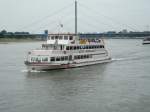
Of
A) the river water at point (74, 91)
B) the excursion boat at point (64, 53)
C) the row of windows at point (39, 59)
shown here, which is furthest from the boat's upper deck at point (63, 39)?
the river water at point (74, 91)

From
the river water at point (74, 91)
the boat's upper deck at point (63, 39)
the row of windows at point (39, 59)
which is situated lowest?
the river water at point (74, 91)

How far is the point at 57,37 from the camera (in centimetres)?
5309

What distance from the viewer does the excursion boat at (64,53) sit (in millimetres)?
47375

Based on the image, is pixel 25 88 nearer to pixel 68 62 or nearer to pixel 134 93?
pixel 134 93

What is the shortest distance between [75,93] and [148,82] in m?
10.2

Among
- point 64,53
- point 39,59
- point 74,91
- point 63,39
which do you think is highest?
point 63,39

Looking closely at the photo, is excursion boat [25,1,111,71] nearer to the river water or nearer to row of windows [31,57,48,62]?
row of windows [31,57,48,62]

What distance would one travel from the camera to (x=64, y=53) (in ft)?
165

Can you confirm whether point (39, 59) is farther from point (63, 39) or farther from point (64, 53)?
point (63, 39)

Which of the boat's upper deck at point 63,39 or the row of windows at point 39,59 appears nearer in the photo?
A: the row of windows at point 39,59

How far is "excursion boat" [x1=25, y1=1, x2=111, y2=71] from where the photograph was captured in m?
47.4

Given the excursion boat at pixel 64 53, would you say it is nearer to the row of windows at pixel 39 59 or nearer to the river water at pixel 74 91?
the row of windows at pixel 39 59

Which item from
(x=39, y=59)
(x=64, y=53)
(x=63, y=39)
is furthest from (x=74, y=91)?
(x=63, y=39)

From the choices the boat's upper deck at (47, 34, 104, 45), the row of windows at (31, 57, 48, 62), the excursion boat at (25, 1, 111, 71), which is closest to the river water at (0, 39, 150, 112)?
the excursion boat at (25, 1, 111, 71)
